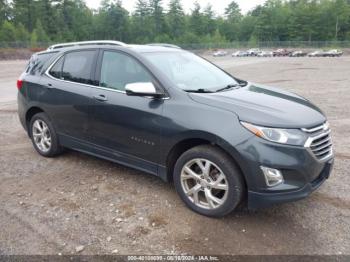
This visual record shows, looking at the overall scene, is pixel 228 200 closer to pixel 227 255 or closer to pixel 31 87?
pixel 227 255

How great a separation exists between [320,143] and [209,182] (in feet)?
3.85

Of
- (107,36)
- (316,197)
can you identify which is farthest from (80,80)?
(107,36)

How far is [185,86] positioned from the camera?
13.2ft

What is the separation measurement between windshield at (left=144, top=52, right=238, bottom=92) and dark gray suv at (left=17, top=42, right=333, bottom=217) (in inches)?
0.7

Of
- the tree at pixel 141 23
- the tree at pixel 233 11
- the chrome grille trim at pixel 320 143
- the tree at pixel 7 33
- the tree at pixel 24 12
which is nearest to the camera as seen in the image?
the chrome grille trim at pixel 320 143

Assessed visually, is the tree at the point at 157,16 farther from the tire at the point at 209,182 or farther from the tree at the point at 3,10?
the tire at the point at 209,182

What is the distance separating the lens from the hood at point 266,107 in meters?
3.38

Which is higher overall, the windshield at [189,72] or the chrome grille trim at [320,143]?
the windshield at [189,72]

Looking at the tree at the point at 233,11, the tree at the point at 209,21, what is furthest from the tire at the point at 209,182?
the tree at the point at 233,11

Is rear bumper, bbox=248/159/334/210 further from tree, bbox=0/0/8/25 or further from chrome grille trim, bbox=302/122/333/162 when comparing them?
tree, bbox=0/0/8/25

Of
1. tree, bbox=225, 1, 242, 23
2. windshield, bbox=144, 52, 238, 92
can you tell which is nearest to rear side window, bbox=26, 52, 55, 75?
windshield, bbox=144, 52, 238, 92

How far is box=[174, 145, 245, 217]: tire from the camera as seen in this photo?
11.4ft

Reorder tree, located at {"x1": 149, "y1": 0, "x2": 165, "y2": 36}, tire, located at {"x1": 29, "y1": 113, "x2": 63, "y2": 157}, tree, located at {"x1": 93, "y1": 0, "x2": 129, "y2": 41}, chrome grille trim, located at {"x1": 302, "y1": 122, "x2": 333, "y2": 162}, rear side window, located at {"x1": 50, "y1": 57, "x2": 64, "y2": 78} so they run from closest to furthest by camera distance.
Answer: chrome grille trim, located at {"x1": 302, "y1": 122, "x2": 333, "y2": 162} → rear side window, located at {"x1": 50, "y1": 57, "x2": 64, "y2": 78} → tire, located at {"x1": 29, "y1": 113, "x2": 63, "y2": 157} → tree, located at {"x1": 93, "y1": 0, "x2": 129, "y2": 41} → tree, located at {"x1": 149, "y1": 0, "x2": 165, "y2": 36}

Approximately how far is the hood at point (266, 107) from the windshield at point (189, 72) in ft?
1.01
